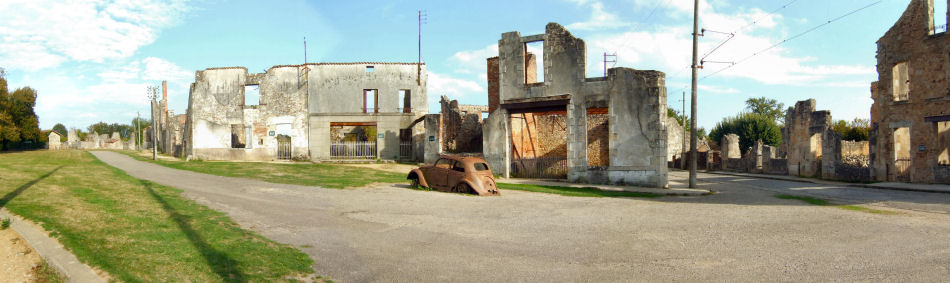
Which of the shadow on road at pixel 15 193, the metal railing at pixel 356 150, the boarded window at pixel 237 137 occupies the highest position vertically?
the boarded window at pixel 237 137

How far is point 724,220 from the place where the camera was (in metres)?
10.6

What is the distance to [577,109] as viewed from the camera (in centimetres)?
2141

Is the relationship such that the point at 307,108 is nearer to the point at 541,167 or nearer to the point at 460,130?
the point at 460,130

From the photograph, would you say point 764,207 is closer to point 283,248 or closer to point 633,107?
point 633,107

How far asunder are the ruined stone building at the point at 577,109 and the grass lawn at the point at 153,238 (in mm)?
14589

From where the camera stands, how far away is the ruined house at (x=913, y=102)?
2114 centimetres

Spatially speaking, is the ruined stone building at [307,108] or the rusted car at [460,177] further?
the ruined stone building at [307,108]

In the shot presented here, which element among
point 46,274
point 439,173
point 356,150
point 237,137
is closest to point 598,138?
point 439,173

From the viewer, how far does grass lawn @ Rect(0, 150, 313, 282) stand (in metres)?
5.75

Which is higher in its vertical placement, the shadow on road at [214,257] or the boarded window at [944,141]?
the boarded window at [944,141]

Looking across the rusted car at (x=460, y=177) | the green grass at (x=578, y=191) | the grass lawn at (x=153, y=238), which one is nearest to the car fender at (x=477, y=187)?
the rusted car at (x=460, y=177)

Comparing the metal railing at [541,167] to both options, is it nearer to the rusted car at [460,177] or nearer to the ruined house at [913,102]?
the rusted car at [460,177]

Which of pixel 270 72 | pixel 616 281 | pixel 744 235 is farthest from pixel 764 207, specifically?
pixel 270 72

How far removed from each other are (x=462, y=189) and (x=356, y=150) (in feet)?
62.7
